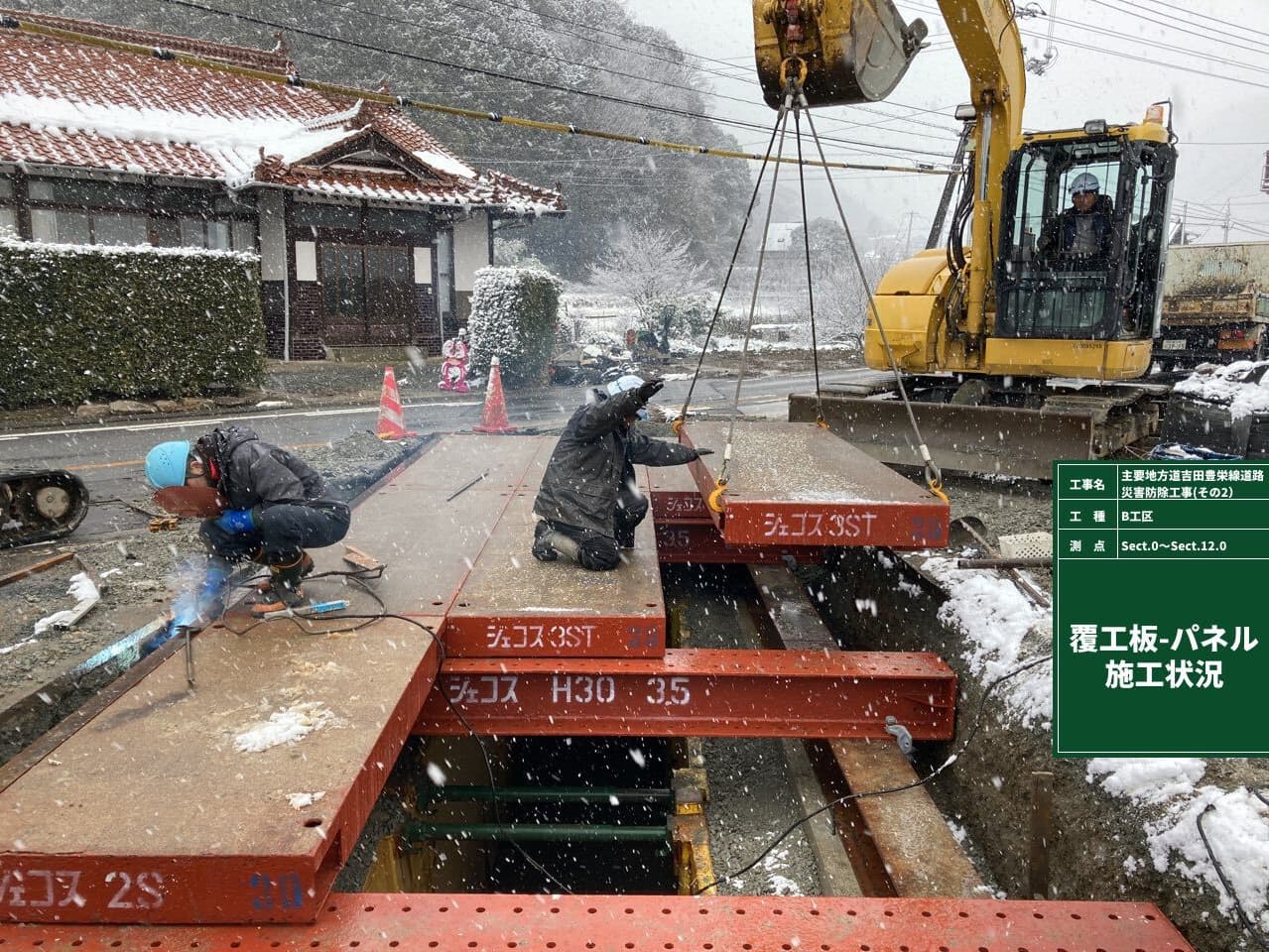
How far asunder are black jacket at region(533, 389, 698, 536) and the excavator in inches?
125

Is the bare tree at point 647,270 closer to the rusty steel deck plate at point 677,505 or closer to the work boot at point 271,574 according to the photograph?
the rusty steel deck plate at point 677,505

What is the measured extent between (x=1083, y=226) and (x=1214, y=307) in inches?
430

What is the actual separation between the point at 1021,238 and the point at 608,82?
128 ft

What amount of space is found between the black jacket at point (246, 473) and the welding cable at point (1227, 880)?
3652 mm

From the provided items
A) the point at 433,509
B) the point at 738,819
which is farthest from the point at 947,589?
the point at 433,509

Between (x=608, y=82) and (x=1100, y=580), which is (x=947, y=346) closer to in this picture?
(x=1100, y=580)

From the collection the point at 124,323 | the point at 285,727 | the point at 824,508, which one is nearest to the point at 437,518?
the point at 824,508

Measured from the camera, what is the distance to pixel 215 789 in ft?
8.78

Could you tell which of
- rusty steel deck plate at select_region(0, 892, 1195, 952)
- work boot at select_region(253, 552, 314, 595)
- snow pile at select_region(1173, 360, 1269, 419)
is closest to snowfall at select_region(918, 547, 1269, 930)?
rusty steel deck plate at select_region(0, 892, 1195, 952)

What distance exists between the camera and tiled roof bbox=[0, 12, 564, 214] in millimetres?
15109

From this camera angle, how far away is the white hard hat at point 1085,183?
301 inches

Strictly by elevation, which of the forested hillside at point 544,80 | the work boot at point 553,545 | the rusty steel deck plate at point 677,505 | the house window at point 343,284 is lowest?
the rusty steel deck plate at point 677,505

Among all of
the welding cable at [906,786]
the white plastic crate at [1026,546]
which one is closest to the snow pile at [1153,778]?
the welding cable at [906,786]

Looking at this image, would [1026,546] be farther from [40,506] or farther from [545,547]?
[40,506]
